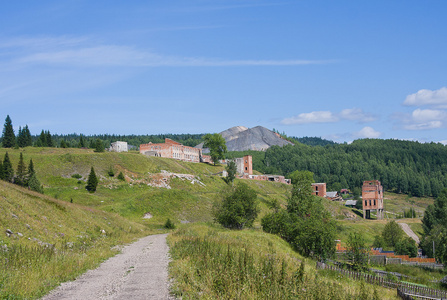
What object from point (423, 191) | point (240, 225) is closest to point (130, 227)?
point (240, 225)

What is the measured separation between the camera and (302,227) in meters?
41.6

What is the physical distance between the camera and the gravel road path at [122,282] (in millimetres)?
12508

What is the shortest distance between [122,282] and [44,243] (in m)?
8.39

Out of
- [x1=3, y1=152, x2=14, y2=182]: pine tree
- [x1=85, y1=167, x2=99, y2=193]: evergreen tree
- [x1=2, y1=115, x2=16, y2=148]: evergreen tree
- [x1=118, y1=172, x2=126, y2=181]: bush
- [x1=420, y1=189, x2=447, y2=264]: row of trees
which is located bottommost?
[x1=420, y1=189, x2=447, y2=264]: row of trees

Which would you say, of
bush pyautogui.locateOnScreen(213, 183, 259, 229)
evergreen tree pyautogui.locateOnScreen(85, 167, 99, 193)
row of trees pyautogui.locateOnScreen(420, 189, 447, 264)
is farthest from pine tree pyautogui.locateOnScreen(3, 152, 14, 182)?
row of trees pyautogui.locateOnScreen(420, 189, 447, 264)

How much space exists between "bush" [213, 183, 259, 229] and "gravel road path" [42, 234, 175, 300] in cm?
2597

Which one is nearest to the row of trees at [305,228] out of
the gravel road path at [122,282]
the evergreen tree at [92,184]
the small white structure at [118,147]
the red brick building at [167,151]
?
the gravel road path at [122,282]

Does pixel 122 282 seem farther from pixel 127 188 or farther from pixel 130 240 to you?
pixel 127 188

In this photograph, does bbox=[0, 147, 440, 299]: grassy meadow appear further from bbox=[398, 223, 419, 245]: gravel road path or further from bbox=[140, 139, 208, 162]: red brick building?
bbox=[398, 223, 419, 245]: gravel road path

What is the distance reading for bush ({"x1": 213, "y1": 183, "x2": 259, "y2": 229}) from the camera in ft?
152

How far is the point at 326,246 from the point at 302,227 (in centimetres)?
343

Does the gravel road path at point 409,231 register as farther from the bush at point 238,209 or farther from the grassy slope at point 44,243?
the grassy slope at point 44,243

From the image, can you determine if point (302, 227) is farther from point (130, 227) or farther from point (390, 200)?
point (390, 200)

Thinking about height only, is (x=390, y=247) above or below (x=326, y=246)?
below
